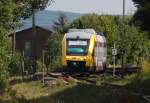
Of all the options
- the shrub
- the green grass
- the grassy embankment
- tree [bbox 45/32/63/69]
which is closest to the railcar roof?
the grassy embankment

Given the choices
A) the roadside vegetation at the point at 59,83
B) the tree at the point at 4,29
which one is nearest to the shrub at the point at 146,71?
the roadside vegetation at the point at 59,83

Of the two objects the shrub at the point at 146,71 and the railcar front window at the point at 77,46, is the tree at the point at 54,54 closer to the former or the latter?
the railcar front window at the point at 77,46

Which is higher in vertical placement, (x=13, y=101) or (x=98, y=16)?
(x=98, y=16)

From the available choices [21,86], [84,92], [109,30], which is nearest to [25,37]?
[109,30]

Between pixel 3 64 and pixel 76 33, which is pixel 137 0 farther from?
pixel 76 33

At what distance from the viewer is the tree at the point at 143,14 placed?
26481 millimetres

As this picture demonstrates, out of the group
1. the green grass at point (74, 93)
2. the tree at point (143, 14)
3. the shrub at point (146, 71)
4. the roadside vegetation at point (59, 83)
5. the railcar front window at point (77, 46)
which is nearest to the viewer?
the roadside vegetation at point (59, 83)

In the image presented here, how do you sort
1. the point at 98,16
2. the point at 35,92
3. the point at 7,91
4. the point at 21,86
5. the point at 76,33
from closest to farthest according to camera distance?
the point at 7,91
the point at 35,92
the point at 21,86
the point at 76,33
the point at 98,16

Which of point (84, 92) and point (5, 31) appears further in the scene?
point (84, 92)

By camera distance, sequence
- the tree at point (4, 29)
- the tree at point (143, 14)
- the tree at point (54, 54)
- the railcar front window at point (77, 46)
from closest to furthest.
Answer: the tree at point (4, 29) < the tree at point (143, 14) < the railcar front window at point (77, 46) < the tree at point (54, 54)

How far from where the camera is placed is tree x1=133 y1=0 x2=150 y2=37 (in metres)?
26.5

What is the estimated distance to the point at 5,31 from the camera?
25516 millimetres

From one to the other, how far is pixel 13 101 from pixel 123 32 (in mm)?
33529

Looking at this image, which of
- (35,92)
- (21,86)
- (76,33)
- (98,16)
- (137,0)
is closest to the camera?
(137,0)
